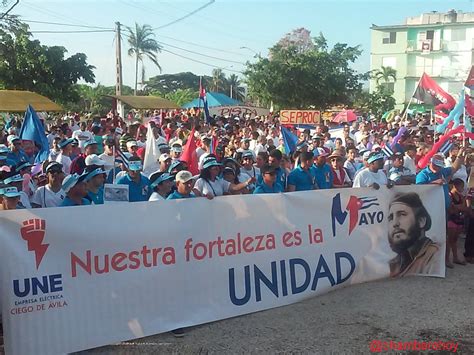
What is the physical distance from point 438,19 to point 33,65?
47.3 meters

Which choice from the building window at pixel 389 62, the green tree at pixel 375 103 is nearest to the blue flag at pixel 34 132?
the green tree at pixel 375 103

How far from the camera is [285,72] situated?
2961 cm

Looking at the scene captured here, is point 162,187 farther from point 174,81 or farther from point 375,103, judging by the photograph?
point 174,81

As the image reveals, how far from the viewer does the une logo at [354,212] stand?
5.80 meters

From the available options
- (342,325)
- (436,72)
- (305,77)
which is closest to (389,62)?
(436,72)

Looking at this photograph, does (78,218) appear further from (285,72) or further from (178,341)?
(285,72)

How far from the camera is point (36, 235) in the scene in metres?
4.16

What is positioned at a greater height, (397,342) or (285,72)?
(285,72)

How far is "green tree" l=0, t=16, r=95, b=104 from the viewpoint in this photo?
23.9m

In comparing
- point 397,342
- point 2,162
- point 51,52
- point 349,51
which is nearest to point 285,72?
point 349,51

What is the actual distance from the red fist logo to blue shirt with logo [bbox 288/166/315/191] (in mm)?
3830

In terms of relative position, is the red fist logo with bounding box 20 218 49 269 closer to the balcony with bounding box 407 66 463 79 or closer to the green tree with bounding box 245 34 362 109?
the green tree with bounding box 245 34 362 109

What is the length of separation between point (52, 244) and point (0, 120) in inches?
805

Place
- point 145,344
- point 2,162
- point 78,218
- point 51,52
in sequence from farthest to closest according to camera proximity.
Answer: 1. point 51,52
2. point 2,162
3. point 145,344
4. point 78,218
